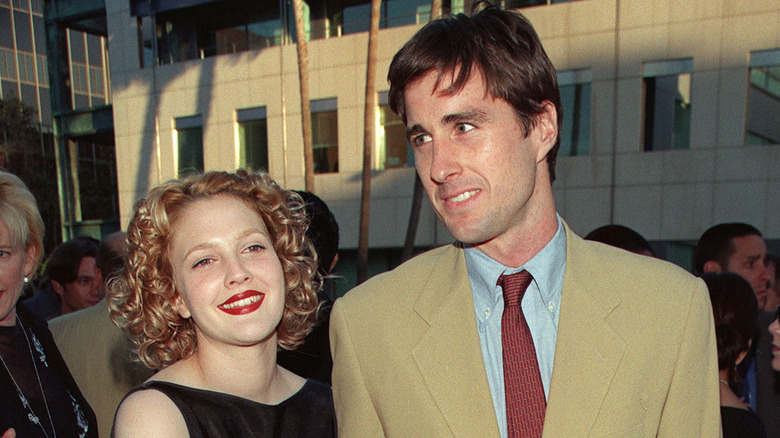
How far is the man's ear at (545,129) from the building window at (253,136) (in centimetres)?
1612

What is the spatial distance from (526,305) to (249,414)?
116 cm

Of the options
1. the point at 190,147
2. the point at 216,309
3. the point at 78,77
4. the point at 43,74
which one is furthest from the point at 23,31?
the point at 216,309

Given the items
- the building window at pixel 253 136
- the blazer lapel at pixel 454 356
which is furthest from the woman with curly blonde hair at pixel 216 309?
the building window at pixel 253 136

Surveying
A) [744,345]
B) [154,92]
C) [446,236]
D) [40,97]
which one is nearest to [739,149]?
[446,236]

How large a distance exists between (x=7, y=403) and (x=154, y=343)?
2.45 ft

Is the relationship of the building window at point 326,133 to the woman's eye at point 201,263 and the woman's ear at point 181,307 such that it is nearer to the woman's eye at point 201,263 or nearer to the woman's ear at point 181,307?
the woman's ear at point 181,307

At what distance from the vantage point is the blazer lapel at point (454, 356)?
69.3 inches

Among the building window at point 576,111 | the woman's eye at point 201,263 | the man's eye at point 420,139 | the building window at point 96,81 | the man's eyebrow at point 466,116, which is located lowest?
the woman's eye at point 201,263

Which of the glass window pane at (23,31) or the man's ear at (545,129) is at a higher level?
the glass window pane at (23,31)

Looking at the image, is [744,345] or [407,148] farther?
[407,148]

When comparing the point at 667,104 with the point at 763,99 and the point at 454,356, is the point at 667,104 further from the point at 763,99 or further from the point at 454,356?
the point at 454,356

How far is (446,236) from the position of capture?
50.7 ft

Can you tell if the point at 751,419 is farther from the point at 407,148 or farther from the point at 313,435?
the point at 407,148

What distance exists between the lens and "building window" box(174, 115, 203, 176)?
61.6ft
